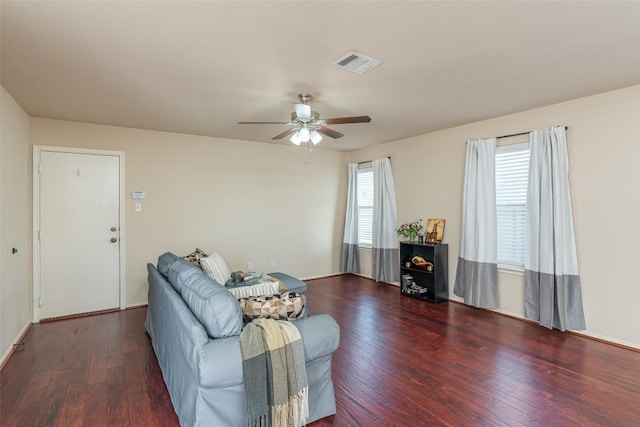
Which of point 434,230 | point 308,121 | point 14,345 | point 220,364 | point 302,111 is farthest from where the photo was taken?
point 434,230

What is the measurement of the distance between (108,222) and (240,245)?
6.21 feet

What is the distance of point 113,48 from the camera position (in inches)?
90.2

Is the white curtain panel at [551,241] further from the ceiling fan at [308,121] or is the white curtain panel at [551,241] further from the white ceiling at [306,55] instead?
the ceiling fan at [308,121]

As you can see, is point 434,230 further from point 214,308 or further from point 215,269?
point 214,308

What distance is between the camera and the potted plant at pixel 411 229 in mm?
5023

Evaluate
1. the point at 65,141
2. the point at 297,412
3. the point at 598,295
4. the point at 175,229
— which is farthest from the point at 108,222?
the point at 598,295

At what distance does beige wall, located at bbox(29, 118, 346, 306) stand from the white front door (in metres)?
0.18

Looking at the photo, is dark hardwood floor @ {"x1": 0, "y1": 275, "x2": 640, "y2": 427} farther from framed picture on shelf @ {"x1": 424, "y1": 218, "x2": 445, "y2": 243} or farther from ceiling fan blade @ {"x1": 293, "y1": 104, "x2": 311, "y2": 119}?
ceiling fan blade @ {"x1": 293, "y1": 104, "x2": 311, "y2": 119}

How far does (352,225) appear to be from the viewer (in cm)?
623

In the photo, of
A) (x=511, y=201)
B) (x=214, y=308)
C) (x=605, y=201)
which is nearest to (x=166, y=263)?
(x=214, y=308)

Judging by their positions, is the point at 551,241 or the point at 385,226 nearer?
the point at 551,241

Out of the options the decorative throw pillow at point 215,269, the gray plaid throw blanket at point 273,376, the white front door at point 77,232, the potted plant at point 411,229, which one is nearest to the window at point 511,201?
the potted plant at point 411,229

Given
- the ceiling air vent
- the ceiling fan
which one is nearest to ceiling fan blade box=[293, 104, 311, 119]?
the ceiling fan

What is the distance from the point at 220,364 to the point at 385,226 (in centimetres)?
426
